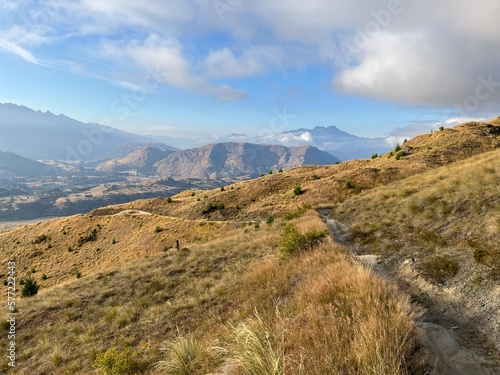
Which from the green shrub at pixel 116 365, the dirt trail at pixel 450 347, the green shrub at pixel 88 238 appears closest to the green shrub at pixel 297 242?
the dirt trail at pixel 450 347

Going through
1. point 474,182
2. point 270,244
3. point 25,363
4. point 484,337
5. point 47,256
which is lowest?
point 47,256

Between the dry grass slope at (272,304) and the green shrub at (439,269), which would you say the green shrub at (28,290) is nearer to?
the dry grass slope at (272,304)

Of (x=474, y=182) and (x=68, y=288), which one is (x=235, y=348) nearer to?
(x=474, y=182)

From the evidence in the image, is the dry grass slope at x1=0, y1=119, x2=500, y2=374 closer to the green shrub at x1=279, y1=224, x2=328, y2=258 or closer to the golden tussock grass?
the golden tussock grass

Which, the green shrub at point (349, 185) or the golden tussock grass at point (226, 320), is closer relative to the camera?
the golden tussock grass at point (226, 320)

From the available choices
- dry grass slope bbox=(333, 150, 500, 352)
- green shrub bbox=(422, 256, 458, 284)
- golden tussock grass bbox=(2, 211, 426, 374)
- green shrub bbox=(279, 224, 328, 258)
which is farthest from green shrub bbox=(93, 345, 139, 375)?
green shrub bbox=(422, 256, 458, 284)

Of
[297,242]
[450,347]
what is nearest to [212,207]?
[297,242]

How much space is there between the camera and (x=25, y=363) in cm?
1188

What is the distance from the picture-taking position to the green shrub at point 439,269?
356 inches

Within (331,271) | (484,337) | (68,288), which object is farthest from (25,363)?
(484,337)

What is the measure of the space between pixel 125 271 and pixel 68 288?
4123 millimetres

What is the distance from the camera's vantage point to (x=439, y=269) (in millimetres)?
9469

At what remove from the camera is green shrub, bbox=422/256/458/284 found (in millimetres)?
9047

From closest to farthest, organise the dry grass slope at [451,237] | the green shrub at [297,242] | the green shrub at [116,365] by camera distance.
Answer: the green shrub at [116,365], the dry grass slope at [451,237], the green shrub at [297,242]
